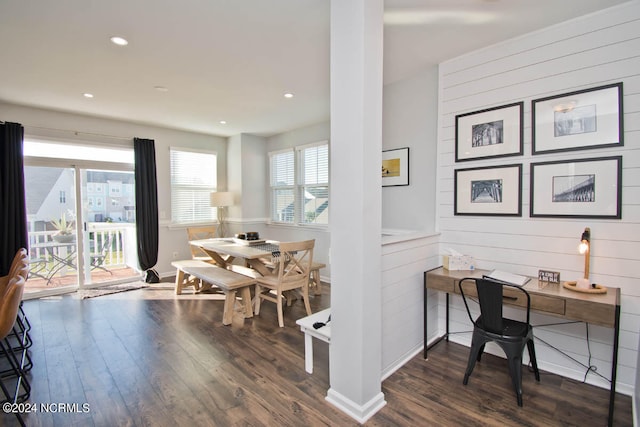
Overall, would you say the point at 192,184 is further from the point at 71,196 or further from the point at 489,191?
the point at 489,191

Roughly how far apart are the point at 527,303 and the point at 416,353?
1.03 metres

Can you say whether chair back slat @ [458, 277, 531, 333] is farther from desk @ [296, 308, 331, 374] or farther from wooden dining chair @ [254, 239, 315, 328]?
wooden dining chair @ [254, 239, 315, 328]

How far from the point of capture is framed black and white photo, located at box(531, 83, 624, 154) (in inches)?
83.1

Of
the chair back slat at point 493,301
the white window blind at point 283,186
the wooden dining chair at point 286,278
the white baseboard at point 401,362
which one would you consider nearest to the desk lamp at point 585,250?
the chair back slat at point 493,301

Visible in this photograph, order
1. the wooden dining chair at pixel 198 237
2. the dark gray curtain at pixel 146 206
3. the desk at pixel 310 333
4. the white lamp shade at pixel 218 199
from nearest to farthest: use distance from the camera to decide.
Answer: the desk at pixel 310 333, the wooden dining chair at pixel 198 237, the dark gray curtain at pixel 146 206, the white lamp shade at pixel 218 199

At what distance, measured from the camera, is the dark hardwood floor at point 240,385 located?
188 cm

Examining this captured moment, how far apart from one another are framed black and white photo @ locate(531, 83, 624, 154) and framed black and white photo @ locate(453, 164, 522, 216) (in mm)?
288

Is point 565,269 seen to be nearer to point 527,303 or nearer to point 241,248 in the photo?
point 527,303

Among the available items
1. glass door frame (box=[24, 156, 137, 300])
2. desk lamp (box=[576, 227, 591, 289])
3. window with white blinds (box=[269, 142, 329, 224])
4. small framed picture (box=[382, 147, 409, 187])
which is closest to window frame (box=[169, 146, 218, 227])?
glass door frame (box=[24, 156, 137, 300])

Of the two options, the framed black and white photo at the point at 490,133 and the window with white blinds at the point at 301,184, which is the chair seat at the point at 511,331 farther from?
the window with white blinds at the point at 301,184

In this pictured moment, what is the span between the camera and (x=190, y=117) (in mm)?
4773

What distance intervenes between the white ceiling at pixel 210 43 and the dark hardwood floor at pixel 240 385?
2686 millimetres

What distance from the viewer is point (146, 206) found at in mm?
5152

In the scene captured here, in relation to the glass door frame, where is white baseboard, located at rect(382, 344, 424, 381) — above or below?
below
